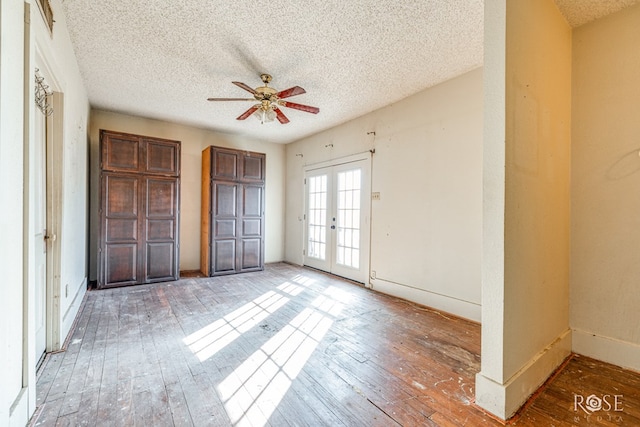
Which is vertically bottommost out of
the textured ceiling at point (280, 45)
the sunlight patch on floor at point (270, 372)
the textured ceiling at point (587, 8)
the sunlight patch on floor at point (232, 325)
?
the sunlight patch on floor at point (270, 372)

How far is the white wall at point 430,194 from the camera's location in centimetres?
301

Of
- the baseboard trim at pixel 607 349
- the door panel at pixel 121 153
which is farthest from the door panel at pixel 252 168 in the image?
the baseboard trim at pixel 607 349

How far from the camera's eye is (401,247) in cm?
375

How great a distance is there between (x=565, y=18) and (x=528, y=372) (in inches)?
108

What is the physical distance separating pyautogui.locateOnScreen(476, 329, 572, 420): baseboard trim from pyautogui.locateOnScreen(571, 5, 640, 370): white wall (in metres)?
0.64

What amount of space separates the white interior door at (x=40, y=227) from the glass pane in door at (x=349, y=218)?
143 inches

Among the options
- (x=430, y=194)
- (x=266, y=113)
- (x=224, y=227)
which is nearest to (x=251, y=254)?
(x=224, y=227)

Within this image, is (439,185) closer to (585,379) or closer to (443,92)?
(443,92)

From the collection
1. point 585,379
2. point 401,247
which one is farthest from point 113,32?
point 585,379

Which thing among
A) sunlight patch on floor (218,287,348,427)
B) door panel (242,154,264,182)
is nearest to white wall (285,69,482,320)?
sunlight patch on floor (218,287,348,427)

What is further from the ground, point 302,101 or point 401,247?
point 302,101

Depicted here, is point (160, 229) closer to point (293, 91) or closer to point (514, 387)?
point (293, 91)

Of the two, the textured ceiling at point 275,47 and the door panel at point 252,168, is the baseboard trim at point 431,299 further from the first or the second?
the door panel at point 252,168

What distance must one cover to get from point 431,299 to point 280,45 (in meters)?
3.23
